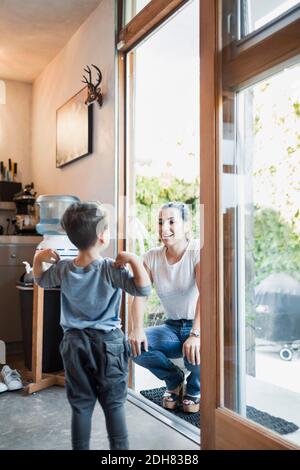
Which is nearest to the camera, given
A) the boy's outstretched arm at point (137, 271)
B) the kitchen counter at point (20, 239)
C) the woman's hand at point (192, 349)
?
the boy's outstretched arm at point (137, 271)

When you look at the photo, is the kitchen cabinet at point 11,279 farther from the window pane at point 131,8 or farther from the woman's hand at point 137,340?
the window pane at point 131,8

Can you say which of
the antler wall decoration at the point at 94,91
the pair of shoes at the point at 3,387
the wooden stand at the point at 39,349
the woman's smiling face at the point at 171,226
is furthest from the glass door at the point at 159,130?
the pair of shoes at the point at 3,387

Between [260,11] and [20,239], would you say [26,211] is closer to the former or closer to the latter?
[20,239]

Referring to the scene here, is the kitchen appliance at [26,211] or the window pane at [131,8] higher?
the window pane at [131,8]

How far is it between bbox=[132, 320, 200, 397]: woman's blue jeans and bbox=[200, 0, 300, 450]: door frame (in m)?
0.52

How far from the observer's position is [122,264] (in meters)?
1.37

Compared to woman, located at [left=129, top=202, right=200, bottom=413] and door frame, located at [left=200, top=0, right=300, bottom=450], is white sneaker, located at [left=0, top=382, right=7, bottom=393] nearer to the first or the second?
woman, located at [left=129, top=202, right=200, bottom=413]

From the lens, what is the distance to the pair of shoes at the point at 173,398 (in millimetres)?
2203

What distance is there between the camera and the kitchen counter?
133 inches

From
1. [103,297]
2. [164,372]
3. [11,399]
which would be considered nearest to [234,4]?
[103,297]

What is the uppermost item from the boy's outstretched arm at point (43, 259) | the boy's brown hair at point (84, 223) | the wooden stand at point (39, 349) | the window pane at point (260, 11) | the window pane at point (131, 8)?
the window pane at point (131, 8)

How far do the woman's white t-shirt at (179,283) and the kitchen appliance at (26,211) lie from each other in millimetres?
1719

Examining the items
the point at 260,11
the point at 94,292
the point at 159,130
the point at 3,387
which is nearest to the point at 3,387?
the point at 3,387

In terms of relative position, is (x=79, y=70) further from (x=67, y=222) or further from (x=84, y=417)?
(x=84, y=417)
